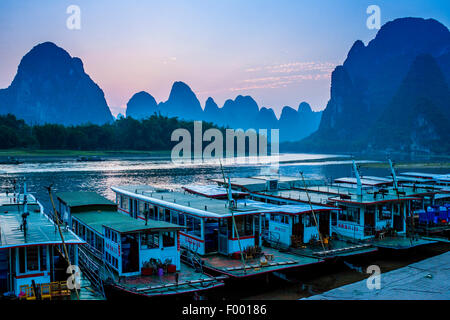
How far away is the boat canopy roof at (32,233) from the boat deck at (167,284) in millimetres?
2271

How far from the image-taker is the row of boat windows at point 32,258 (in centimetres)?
1252

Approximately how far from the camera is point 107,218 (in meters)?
18.8

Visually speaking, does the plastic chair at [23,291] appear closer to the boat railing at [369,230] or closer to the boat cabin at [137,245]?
the boat cabin at [137,245]

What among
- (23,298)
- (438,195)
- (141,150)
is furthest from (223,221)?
(141,150)

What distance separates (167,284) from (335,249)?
862 cm

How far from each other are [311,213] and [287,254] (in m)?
2.61

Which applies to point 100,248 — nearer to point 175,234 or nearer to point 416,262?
point 175,234

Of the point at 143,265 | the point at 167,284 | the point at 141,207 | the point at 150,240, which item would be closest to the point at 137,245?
the point at 150,240

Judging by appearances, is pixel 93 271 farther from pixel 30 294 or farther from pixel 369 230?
pixel 369 230

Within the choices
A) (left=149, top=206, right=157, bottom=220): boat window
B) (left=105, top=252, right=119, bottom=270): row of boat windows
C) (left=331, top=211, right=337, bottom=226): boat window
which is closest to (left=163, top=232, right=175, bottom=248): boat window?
(left=105, top=252, right=119, bottom=270): row of boat windows

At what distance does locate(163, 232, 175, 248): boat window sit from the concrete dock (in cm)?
535

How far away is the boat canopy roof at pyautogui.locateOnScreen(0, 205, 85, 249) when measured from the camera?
12.6 meters

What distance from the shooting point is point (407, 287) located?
49.9 feet

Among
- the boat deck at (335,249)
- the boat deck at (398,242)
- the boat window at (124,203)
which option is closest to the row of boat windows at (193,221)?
the boat deck at (335,249)
